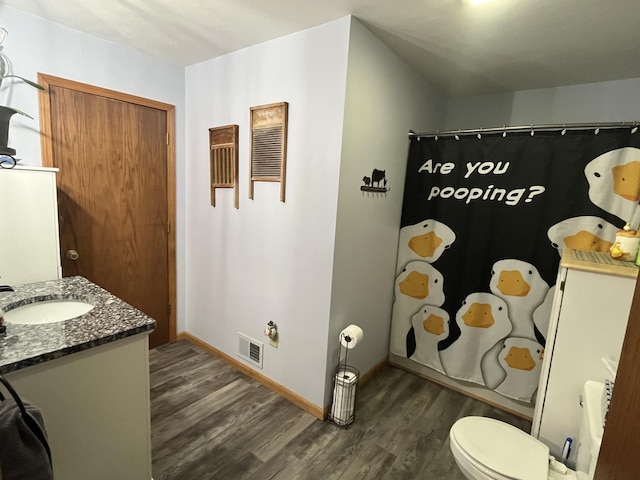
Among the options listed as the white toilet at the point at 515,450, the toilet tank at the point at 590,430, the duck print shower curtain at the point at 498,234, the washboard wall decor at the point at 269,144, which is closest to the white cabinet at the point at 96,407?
the washboard wall decor at the point at 269,144

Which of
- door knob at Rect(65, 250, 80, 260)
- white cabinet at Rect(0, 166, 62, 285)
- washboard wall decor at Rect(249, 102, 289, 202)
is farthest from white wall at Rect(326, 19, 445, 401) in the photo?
door knob at Rect(65, 250, 80, 260)

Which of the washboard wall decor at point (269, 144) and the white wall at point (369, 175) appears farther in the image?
the washboard wall decor at point (269, 144)

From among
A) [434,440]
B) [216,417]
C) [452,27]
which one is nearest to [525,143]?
[452,27]

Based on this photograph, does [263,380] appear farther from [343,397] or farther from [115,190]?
[115,190]

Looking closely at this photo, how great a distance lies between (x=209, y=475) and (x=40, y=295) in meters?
1.23

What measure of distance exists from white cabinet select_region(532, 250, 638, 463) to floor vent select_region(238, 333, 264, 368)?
1766 mm

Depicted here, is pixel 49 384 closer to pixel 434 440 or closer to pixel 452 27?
pixel 434 440

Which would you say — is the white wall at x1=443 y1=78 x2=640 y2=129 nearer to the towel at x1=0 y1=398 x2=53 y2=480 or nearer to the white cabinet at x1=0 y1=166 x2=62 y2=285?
the white cabinet at x1=0 y1=166 x2=62 y2=285

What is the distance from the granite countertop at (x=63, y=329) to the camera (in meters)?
1.01

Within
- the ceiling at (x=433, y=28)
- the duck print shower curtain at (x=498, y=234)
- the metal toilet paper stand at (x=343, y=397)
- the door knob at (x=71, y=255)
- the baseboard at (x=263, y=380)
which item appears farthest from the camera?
the door knob at (x=71, y=255)

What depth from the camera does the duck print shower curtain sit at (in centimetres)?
190

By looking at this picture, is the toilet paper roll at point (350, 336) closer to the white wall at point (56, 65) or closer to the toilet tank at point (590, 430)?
the toilet tank at point (590, 430)

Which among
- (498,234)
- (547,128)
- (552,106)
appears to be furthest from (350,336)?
(552,106)

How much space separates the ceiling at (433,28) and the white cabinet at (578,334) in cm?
122
